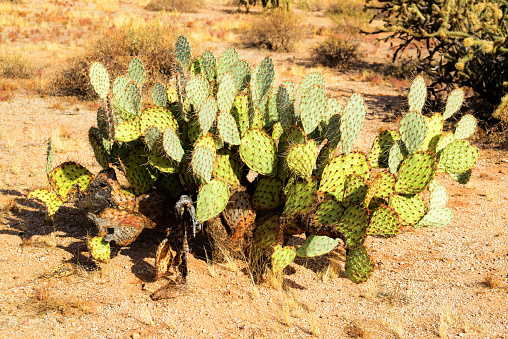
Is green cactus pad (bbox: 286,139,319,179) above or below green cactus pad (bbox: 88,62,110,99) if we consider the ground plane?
below

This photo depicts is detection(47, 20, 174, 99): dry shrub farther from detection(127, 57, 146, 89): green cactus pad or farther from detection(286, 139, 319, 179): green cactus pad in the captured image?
detection(286, 139, 319, 179): green cactus pad

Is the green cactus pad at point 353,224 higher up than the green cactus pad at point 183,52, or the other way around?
the green cactus pad at point 183,52

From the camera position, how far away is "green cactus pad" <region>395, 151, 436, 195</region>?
4191mm

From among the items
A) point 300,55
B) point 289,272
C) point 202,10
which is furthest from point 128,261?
point 202,10

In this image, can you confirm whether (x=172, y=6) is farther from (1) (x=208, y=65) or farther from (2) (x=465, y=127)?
(2) (x=465, y=127)

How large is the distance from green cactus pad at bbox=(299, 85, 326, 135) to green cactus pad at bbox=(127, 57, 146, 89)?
1.84m

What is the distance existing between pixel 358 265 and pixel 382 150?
1.24m

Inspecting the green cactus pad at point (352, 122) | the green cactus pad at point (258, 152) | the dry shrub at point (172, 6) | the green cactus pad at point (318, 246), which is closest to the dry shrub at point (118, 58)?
the green cactus pad at point (258, 152)

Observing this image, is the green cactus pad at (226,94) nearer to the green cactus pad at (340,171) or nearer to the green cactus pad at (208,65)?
the green cactus pad at (208,65)

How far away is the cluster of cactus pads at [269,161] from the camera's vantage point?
4.12 metres

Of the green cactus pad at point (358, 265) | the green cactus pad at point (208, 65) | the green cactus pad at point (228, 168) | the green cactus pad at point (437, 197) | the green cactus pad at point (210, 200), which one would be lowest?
the green cactus pad at point (358, 265)

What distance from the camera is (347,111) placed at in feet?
13.7

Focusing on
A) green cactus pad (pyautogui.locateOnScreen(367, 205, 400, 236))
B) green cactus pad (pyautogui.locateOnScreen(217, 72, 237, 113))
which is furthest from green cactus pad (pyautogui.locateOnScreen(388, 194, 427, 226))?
green cactus pad (pyautogui.locateOnScreen(217, 72, 237, 113))

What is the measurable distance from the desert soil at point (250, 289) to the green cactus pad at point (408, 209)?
0.72 meters
